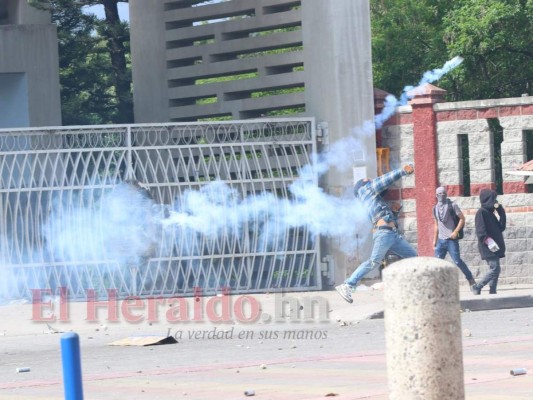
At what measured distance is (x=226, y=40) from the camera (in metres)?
22.9

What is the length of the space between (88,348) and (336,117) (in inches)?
281

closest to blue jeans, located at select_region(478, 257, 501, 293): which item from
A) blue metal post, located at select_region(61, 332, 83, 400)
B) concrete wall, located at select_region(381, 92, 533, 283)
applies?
concrete wall, located at select_region(381, 92, 533, 283)

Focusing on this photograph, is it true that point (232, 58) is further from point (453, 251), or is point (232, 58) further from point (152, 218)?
point (453, 251)

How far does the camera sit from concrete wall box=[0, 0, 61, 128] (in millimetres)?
22453

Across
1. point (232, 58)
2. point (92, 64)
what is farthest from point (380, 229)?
point (92, 64)

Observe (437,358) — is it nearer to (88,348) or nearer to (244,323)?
(88,348)

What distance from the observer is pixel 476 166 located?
18.8 m

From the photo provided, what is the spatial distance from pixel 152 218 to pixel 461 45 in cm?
945

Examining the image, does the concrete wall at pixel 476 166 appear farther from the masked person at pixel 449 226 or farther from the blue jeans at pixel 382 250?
the blue jeans at pixel 382 250

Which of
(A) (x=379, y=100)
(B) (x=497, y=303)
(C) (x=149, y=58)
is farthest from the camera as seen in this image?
(C) (x=149, y=58)

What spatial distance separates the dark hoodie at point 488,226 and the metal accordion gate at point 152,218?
2916 millimetres

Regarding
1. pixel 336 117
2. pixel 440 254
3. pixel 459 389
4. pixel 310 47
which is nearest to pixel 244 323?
pixel 440 254

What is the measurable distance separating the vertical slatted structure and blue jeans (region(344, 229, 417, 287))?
5.76 meters

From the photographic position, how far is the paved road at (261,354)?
923 centimetres
